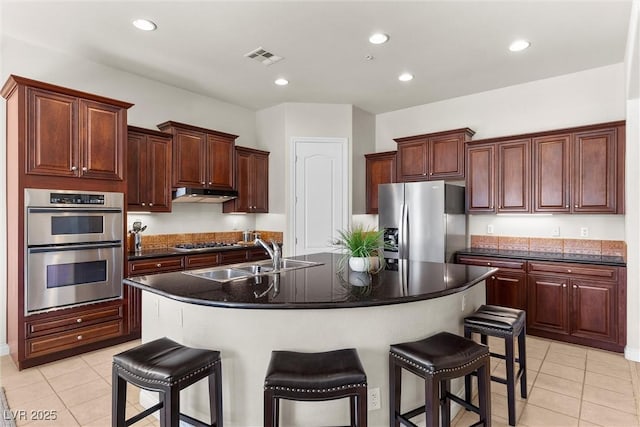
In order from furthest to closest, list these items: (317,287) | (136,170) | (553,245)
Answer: (553,245) < (136,170) < (317,287)

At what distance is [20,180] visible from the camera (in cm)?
307

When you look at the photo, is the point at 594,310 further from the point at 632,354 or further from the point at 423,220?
the point at 423,220

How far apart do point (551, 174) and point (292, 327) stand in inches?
141

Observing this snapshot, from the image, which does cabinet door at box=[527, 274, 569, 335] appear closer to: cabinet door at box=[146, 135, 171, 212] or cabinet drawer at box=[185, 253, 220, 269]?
cabinet drawer at box=[185, 253, 220, 269]

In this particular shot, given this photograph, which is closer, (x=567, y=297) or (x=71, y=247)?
(x=71, y=247)

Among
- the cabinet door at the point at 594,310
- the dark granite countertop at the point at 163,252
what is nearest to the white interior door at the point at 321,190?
the dark granite countertop at the point at 163,252

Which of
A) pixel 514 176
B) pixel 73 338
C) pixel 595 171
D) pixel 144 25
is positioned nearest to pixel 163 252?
pixel 73 338

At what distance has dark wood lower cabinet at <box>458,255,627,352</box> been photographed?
350 centimetres

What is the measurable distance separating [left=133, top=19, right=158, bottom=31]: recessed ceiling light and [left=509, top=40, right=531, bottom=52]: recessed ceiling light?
132 inches

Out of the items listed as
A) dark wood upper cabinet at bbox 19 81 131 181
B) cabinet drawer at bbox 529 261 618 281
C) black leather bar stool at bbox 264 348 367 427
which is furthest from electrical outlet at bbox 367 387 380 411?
dark wood upper cabinet at bbox 19 81 131 181

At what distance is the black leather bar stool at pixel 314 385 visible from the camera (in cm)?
162

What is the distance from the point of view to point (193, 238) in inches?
198

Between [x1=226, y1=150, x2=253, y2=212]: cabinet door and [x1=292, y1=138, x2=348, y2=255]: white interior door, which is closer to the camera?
[x1=226, y1=150, x2=253, y2=212]: cabinet door

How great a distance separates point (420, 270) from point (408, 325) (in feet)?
2.57
